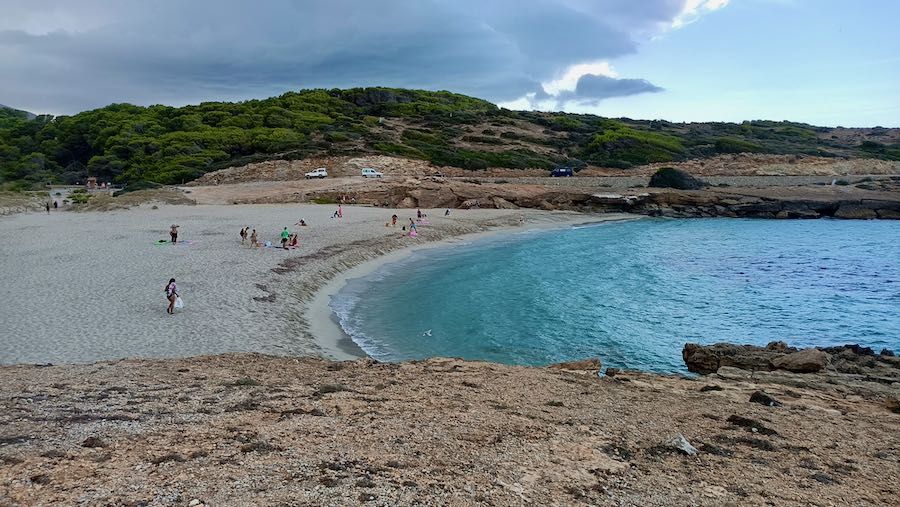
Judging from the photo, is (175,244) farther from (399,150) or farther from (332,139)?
(332,139)

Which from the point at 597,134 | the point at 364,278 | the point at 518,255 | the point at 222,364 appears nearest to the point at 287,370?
the point at 222,364

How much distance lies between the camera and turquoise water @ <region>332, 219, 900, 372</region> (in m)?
17.6

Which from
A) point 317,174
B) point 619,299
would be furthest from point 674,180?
point 619,299

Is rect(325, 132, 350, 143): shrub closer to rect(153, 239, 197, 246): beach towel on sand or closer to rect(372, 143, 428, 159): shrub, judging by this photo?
rect(372, 143, 428, 159): shrub

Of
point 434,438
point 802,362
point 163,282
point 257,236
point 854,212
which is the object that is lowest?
point 802,362

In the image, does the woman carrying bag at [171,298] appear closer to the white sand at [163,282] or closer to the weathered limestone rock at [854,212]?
the white sand at [163,282]

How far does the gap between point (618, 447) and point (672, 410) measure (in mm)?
2250

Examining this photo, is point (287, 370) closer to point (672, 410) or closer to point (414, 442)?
point (414, 442)

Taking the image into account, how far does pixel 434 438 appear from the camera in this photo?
295 inches

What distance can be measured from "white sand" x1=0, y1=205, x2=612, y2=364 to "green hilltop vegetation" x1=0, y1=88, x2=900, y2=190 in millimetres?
28481

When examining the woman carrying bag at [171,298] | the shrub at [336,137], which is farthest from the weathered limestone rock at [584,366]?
the shrub at [336,137]

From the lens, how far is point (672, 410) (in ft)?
30.3

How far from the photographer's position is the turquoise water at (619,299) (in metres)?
17.6

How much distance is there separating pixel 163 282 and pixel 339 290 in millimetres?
6220
